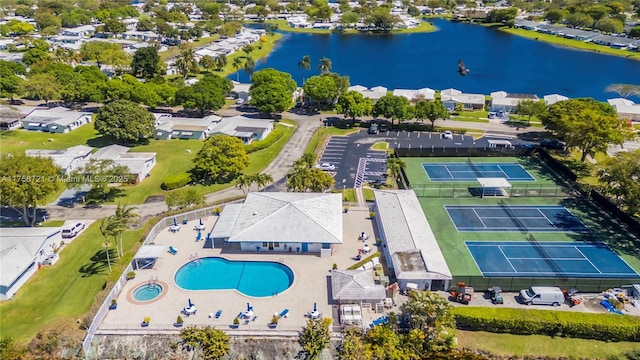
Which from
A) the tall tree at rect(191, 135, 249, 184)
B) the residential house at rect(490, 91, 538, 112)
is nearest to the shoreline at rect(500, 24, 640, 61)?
the residential house at rect(490, 91, 538, 112)

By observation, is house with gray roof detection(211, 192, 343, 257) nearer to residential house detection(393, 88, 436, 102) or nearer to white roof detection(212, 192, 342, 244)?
white roof detection(212, 192, 342, 244)

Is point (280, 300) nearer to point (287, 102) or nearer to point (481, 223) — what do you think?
point (481, 223)

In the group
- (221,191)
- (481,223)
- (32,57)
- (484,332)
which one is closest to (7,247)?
(221,191)

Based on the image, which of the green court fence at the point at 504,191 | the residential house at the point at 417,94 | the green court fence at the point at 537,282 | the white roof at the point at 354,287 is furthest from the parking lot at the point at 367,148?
the green court fence at the point at 537,282

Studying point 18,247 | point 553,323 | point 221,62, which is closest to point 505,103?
point 553,323

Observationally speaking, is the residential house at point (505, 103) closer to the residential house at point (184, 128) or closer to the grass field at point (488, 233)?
the grass field at point (488, 233)

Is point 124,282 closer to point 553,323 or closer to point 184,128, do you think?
point 553,323
